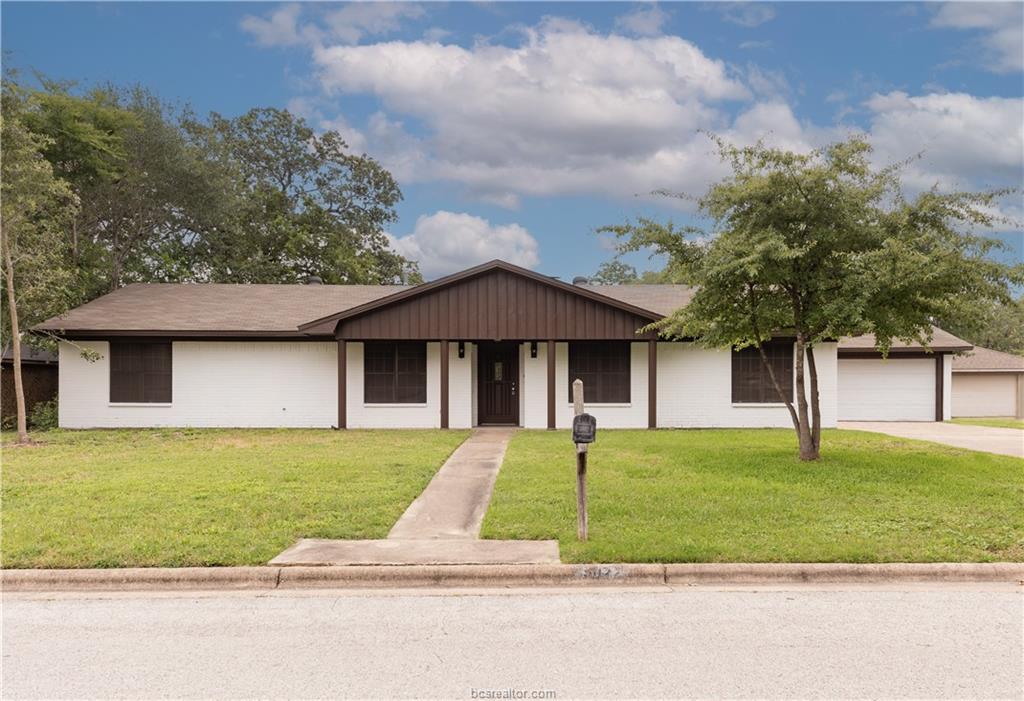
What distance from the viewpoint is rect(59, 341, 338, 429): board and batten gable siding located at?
18.6 metres

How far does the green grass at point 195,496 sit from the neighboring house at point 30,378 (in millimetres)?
4535

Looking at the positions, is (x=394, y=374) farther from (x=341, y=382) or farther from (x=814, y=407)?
(x=814, y=407)

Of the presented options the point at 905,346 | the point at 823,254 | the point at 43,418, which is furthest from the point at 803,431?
the point at 43,418

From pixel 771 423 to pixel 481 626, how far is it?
15788 millimetres

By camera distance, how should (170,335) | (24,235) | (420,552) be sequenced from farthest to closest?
(170,335) → (24,235) → (420,552)

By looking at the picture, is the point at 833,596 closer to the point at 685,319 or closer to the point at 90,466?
the point at 685,319

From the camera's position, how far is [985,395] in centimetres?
2572

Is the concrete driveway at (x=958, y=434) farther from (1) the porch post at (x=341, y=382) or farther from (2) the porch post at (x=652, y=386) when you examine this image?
(1) the porch post at (x=341, y=382)

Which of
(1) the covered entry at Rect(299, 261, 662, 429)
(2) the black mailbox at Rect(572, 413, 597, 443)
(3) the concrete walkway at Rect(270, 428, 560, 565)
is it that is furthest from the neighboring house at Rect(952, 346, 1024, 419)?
(2) the black mailbox at Rect(572, 413, 597, 443)

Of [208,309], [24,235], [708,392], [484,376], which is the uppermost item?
[24,235]

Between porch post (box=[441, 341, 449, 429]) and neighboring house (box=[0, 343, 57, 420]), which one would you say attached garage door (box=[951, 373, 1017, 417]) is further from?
neighboring house (box=[0, 343, 57, 420])

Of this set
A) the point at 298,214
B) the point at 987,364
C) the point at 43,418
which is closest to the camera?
the point at 43,418

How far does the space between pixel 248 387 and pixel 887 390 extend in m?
18.7

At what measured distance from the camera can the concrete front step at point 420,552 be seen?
234 inches
